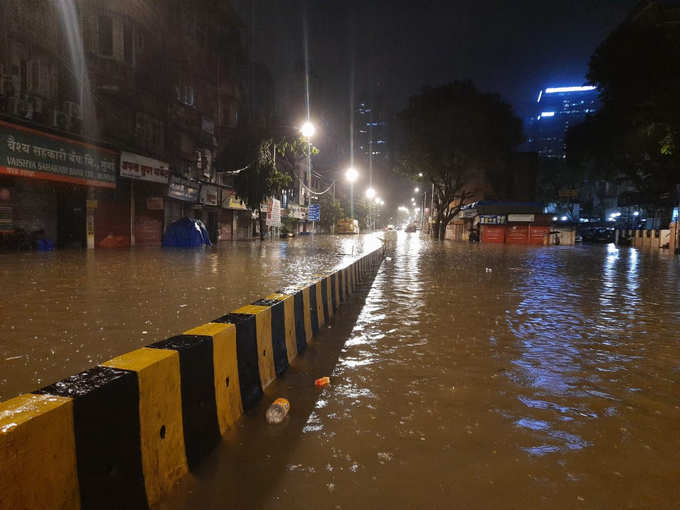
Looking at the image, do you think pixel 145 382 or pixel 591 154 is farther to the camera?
pixel 591 154

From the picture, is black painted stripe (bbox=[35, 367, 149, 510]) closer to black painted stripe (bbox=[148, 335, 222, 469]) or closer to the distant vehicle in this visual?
black painted stripe (bbox=[148, 335, 222, 469])

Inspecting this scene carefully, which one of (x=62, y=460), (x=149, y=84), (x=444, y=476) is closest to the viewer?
(x=62, y=460)

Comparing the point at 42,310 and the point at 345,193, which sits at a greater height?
Answer: the point at 345,193

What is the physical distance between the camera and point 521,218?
37500 millimetres

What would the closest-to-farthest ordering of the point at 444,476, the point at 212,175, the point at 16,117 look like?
the point at 444,476, the point at 16,117, the point at 212,175

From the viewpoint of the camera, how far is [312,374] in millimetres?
3859

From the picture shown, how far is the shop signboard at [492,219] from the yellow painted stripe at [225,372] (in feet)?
126

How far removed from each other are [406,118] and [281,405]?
4258 centimetres

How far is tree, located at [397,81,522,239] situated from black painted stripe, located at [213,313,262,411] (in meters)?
39.3

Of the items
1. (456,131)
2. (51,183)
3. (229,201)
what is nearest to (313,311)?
(51,183)

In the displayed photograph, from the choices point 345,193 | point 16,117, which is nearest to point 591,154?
point 16,117

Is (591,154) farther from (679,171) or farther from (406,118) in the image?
(406,118)

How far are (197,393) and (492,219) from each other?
129ft

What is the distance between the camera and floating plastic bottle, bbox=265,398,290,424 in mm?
2871
